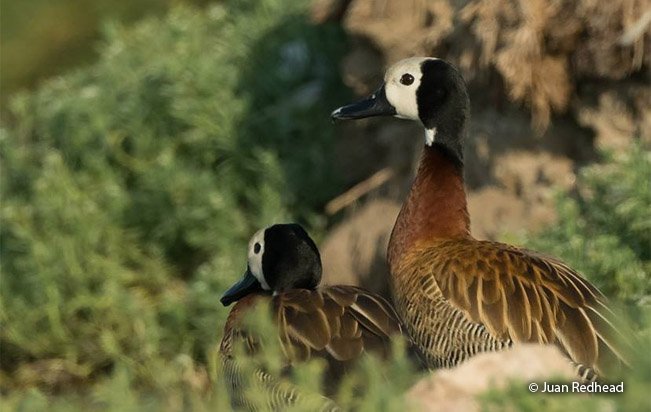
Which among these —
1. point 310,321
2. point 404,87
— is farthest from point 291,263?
point 404,87

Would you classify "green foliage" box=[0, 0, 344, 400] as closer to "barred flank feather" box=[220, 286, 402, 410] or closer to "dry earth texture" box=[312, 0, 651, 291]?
"dry earth texture" box=[312, 0, 651, 291]

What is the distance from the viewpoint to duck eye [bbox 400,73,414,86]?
7320 mm

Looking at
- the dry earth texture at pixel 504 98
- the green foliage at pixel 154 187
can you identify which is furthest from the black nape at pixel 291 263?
the green foliage at pixel 154 187

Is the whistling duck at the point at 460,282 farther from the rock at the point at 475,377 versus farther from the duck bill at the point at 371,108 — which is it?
the rock at the point at 475,377

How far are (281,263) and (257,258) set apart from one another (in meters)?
0.15

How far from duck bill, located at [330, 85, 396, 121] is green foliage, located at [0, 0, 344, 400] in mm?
2290

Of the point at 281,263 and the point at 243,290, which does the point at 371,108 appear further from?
the point at 243,290

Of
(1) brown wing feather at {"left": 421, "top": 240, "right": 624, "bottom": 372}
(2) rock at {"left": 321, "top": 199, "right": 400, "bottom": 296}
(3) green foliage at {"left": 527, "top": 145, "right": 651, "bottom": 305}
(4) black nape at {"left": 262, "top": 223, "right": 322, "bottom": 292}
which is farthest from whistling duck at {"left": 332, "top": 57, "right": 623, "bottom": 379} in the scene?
(2) rock at {"left": 321, "top": 199, "right": 400, "bottom": 296}

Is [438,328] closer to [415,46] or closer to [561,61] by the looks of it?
[561,61]

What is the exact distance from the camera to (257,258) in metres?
7.31

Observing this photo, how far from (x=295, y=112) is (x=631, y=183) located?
140 inches

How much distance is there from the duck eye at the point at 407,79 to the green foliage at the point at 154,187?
2.64 meters

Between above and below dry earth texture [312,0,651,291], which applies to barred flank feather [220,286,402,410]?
below

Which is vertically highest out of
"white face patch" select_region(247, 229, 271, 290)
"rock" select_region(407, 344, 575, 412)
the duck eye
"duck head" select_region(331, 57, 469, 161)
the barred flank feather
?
the duck eye
